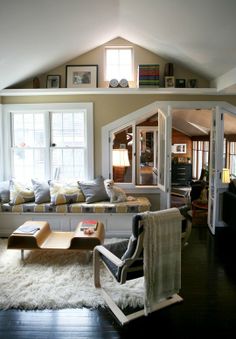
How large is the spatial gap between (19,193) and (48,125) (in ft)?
4.31

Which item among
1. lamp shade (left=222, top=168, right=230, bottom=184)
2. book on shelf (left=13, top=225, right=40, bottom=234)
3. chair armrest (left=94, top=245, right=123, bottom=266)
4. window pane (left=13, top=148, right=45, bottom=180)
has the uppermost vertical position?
window pane (left=13, top=148, right=45, bottom=180)

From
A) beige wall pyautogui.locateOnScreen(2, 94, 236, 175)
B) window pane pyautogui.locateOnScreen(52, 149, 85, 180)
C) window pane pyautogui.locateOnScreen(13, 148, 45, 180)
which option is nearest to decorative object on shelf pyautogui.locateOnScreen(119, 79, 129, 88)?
beige wall pyautogui.locateOnScreen(2, 94, 236, 175)

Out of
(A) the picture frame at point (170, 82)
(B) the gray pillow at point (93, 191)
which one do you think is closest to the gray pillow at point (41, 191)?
(B) the gray pillow at point (93, 191)

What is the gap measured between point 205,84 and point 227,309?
3.58 meters

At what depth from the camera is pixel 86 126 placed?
16.1ft

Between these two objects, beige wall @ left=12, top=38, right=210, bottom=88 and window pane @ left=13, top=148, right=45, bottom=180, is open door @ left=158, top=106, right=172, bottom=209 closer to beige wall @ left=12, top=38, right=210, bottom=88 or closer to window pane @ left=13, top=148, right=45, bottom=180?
beige wall @ left=12, top=38, right=210, bottom=88

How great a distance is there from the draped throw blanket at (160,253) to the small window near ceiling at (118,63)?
3152mm

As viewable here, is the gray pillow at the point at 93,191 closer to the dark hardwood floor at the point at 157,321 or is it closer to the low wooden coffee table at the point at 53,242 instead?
the low wooden coffee table at the point at 53,242

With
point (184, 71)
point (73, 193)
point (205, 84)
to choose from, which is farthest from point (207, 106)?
point (73, 193)

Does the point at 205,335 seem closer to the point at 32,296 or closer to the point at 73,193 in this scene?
the point at 32,296

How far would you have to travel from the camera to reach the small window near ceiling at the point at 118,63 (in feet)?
15.7

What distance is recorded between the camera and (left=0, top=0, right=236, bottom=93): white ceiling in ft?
9.11

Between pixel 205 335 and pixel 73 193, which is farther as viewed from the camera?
pixel 73 193

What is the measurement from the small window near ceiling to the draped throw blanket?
10.3 feet
